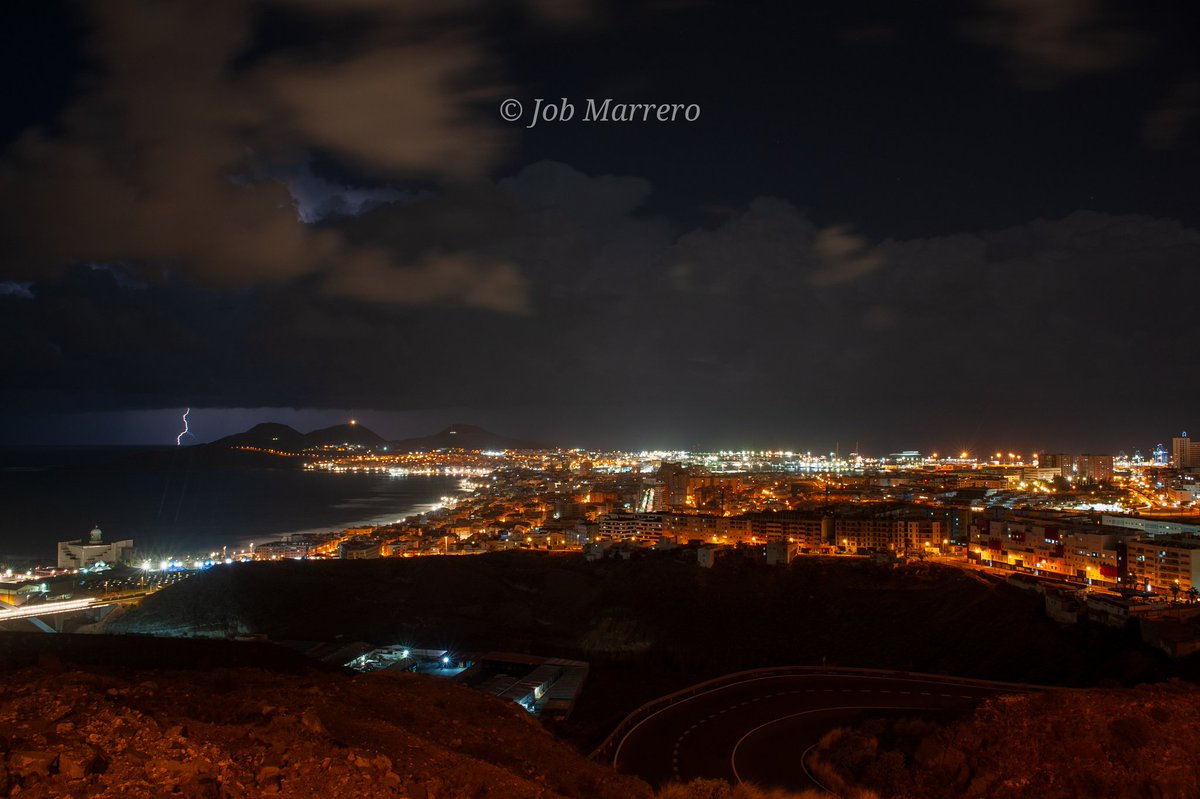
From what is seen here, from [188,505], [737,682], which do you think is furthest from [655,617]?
[188,505]

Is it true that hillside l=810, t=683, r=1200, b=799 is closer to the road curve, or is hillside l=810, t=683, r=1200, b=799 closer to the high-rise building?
the road curve

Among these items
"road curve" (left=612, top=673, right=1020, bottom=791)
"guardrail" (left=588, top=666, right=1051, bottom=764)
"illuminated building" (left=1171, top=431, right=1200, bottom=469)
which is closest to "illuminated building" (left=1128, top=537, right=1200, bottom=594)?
"guardrail" (left=588, top=666, right=1051, bottom=764)

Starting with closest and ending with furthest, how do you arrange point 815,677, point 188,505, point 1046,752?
point 1046,752, point 815,677, point 188,505

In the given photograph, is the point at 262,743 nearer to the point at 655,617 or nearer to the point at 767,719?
the point at 767,719

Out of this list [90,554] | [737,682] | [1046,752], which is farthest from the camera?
[90,554]

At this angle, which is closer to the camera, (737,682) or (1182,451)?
(737,682)

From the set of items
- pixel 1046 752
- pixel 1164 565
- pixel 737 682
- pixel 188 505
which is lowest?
pixel 188 505

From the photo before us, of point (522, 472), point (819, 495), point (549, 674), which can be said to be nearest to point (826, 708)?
point (549, 674)

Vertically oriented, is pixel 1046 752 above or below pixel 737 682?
above
